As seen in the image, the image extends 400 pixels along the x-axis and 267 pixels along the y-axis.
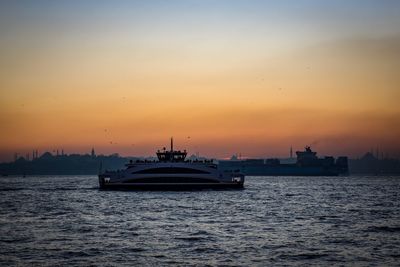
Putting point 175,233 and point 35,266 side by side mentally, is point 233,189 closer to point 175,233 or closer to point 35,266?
point 175,233

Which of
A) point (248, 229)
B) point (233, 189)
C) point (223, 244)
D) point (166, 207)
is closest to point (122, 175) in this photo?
point (233, 189)

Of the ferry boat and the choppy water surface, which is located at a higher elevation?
the ferry boat

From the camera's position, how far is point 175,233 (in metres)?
48.5

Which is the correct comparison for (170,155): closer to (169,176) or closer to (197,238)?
(169,176)

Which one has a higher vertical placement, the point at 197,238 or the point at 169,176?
the point at 169,176

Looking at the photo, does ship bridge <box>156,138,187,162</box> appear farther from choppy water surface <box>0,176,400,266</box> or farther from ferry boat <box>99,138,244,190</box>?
choppy water surface <box>0,176,400,266</box>

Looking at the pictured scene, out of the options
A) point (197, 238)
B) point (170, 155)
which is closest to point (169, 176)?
point (170, 155)

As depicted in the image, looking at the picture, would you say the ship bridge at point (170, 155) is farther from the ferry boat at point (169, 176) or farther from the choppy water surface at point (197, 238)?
the choppy water surface at point (197, 238)

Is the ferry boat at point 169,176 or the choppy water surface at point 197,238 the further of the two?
the ferry boat at point 169,176

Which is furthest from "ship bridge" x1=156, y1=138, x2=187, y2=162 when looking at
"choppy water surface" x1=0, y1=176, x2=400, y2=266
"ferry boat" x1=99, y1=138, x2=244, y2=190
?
"choppy water surface" x1=0, y1=176, x2=400, y2=266

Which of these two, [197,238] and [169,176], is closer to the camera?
[197,238]

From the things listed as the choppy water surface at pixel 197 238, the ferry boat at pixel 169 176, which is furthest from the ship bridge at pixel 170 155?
the choppy water surface at pixel 197 238

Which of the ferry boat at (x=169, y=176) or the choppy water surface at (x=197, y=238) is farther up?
the ferry boat at (x=169, y=176)

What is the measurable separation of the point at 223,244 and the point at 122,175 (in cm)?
9045
